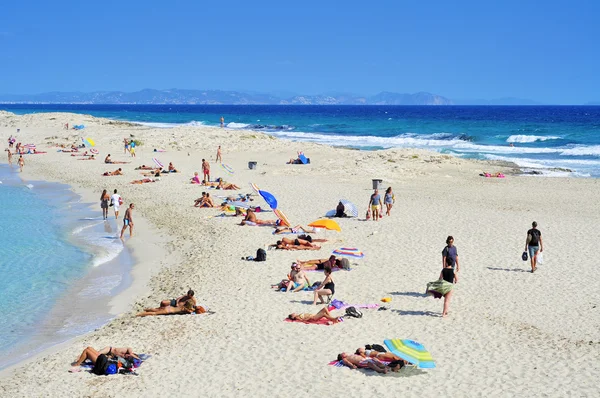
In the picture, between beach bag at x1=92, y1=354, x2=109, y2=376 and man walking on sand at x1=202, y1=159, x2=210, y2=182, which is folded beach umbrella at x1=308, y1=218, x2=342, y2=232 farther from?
man walking on sand at x1=202, y1=159, x2=210, y2=182

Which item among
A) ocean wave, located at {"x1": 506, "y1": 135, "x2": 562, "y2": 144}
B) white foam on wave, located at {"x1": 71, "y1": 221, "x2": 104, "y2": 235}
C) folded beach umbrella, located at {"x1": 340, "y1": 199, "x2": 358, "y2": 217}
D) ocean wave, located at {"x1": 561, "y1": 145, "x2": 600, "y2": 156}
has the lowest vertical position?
white foam on wave, located at {"x1": 71, "y1": 221, "x2": 104, "y2": 235}

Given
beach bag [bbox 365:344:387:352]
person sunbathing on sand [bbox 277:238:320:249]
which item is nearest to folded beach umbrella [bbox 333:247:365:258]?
person sunbathing on sand [bbox 277:238:320:249]

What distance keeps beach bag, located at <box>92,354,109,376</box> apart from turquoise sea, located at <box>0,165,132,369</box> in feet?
5.83

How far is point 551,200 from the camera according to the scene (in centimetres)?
2431

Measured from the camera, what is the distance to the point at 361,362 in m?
9.32

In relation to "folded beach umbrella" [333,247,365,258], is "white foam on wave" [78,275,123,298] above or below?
below

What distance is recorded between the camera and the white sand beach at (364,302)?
8969 mm

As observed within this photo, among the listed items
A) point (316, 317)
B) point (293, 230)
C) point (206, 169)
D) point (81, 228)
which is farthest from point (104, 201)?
point (316, 317)

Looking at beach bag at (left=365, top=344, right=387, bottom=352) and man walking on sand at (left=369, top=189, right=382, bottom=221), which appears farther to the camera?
man walking on sand at (left=369, top=189, right=382, bottom=221)

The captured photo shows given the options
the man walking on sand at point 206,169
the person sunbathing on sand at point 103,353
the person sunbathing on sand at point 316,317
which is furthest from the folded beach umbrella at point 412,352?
the man walking on sand at point 206,169

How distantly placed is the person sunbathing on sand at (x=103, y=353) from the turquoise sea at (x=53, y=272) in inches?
53.0

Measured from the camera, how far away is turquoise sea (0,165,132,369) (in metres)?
11.4

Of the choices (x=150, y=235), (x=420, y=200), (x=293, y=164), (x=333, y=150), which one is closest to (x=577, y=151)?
(x=333, y=150)

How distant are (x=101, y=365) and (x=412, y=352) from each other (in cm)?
459
